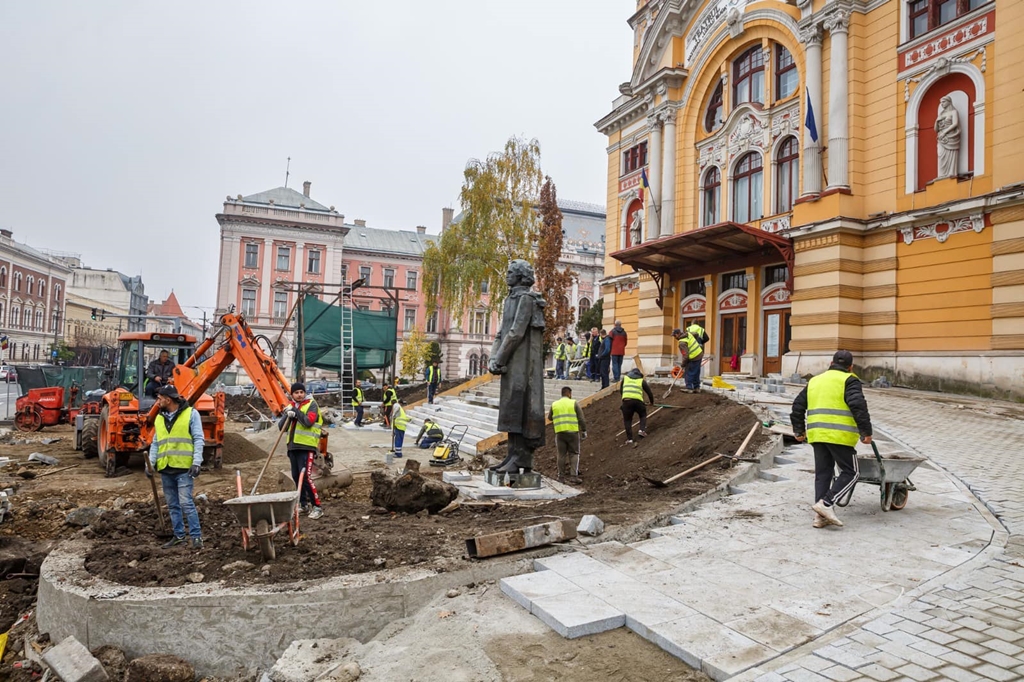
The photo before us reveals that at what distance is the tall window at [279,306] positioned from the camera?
178 ft

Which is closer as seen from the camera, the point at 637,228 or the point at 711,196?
the point at 711,196

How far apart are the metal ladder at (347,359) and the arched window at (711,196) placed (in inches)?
524

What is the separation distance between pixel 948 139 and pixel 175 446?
712 inches

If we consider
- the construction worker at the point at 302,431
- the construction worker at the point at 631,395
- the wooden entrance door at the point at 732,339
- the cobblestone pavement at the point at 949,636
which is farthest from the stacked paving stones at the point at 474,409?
the cobblestone pavement at the point at 949,636

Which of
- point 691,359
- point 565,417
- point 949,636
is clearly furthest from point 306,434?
point 691,359

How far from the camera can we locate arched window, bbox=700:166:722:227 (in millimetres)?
23484

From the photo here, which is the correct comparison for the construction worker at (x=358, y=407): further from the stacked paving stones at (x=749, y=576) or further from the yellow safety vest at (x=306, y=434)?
the stacked paving stones at (x=749, y=576)

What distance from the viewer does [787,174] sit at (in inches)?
813

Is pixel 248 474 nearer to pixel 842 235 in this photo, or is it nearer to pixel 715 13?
pixel 842 235

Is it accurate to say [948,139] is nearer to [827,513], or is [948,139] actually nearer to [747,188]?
[747,188]

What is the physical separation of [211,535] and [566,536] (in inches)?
143

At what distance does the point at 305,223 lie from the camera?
54.7 meters

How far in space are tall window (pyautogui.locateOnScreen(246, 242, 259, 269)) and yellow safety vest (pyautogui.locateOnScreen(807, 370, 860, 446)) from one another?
53250mm

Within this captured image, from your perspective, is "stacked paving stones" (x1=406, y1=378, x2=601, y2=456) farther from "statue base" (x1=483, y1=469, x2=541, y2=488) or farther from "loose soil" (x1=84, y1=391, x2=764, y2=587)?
"statue base" (x1=483, y1=469, x2=541, y2=488)
